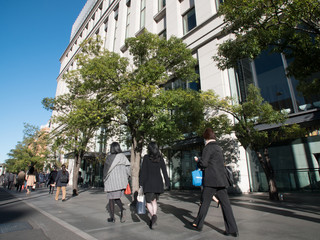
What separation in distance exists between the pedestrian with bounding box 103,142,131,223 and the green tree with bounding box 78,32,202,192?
313 cm

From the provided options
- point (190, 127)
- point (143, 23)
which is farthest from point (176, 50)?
point (143, 23)

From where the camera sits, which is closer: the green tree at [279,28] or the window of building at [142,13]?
the green tree at [279,28]

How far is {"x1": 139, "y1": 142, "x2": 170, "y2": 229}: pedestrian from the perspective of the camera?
158 inches

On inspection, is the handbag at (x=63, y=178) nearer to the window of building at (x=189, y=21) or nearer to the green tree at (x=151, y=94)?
the green tree at (x=151, y=94)

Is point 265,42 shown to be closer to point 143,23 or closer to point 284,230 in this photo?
point 284,230

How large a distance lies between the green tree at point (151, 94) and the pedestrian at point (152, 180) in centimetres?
346

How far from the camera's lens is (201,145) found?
12.8 meters

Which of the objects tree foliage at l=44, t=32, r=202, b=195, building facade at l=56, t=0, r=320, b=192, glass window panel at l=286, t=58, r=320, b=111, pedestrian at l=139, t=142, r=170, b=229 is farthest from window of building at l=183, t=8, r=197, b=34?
pedestrian at l=139, t=142, r=170, b=229

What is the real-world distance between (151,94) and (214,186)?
5.64m

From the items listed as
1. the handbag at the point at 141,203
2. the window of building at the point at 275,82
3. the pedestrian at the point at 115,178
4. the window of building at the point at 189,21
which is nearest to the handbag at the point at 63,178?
the pedestrian at the point at 115,178

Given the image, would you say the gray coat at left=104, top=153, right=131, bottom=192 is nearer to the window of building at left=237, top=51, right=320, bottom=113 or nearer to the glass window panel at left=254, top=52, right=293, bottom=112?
the window of building at left=237, top=51, right=320, bottom=113

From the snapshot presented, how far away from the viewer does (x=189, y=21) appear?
53.7 feet

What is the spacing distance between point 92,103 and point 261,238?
27.0 ft

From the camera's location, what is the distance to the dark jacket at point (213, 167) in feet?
11.1
